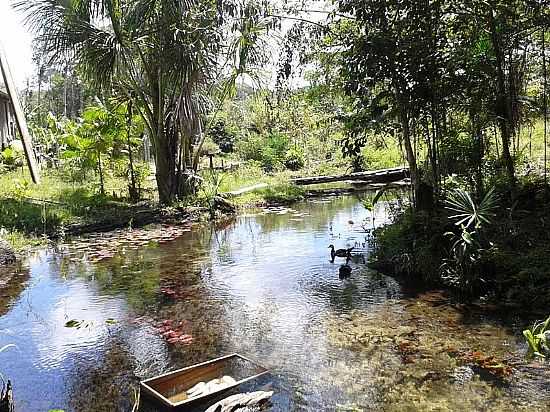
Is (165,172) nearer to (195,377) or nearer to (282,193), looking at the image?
(282,193)

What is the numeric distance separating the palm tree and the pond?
4.64 metres

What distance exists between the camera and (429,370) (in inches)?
171

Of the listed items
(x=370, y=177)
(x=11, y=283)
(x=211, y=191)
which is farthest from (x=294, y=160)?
(x=11, y=283)

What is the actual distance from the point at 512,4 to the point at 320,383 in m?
5.39

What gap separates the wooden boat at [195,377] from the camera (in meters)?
3.85

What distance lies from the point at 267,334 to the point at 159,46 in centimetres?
825

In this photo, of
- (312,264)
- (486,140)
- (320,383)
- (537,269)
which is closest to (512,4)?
(486,140)

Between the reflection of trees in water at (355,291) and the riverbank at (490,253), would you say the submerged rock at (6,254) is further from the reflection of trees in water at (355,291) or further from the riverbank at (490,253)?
the riverbank at (490,253)

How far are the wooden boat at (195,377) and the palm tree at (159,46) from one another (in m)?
7.38

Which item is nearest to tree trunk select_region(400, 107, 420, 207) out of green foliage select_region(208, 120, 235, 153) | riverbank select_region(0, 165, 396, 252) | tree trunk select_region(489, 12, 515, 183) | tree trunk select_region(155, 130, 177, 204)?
tree trunk select_region(489, 12, 515, 183)

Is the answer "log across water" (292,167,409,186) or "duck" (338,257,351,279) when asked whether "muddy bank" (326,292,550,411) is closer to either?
"duck" (338,257,351,279)

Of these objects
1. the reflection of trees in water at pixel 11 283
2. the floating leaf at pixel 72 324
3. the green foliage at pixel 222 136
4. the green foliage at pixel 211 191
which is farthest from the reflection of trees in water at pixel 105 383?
the green foliage at pixel 222 136

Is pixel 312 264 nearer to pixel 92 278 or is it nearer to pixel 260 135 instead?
pixel 92 278

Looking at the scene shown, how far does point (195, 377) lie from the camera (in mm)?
4230
